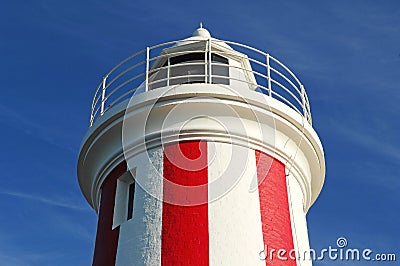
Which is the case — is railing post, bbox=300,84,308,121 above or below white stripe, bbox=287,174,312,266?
above

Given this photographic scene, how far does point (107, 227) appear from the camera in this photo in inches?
286

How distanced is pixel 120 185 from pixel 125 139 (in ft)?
1.93

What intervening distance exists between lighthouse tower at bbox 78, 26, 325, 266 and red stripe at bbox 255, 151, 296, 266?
0.01m

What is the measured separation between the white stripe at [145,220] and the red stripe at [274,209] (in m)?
1.22

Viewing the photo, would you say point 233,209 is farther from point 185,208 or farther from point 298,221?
point 298,221

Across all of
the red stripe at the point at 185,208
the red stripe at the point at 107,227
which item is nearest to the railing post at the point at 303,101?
the red stripe at the point at 185,208

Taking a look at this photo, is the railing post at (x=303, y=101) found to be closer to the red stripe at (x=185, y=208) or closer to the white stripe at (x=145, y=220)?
the red stripe at (x=185, y=208)

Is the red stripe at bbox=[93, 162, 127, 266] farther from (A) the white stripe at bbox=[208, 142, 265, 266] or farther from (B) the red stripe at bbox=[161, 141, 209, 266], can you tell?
(A) the white stripe at bbox=[208, 142, 265, 266]

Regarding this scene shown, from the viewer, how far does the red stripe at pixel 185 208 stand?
6.37 m

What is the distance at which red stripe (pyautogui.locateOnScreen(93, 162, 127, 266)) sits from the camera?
275 inches

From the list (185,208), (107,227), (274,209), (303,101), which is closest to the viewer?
(185,208)

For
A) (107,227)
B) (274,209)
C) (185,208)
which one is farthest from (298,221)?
(107,227)

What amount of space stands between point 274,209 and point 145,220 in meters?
1.55

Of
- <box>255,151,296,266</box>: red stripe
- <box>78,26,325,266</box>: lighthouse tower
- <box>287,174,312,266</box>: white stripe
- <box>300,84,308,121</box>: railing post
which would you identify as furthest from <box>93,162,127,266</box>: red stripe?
<box>300,84,308,121</box>: railing post
